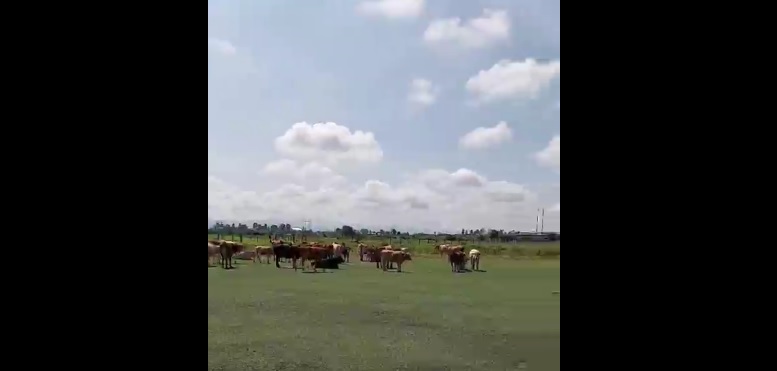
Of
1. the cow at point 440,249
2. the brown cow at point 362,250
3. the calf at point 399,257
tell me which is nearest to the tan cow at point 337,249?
the brown cow at point 362,250

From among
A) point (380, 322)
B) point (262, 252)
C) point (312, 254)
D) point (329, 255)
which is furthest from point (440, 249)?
point (380, 322)

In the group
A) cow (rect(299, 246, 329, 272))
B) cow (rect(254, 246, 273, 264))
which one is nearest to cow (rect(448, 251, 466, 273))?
cow (rect(299, 246, 329, 272))

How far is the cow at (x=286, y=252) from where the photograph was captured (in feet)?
27.4

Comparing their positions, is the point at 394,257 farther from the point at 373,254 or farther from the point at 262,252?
the point at 262,252

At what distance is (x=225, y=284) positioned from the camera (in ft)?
21.3

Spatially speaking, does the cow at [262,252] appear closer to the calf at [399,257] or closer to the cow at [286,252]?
the cow at [286,252]

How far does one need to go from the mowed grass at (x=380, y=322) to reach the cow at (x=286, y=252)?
0.77 m

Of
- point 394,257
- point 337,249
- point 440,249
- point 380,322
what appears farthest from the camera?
point 440,249

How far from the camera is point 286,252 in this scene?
27.6ft

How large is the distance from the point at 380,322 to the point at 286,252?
3.76 meters
